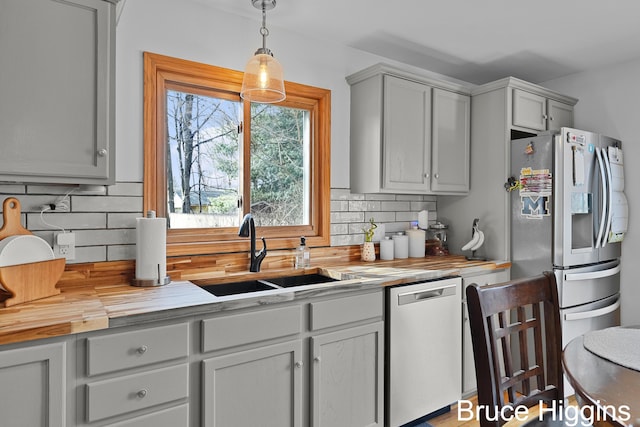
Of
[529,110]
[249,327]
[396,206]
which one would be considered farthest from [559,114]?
[249,327]

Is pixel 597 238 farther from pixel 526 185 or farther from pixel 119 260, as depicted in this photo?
pixel 119 260

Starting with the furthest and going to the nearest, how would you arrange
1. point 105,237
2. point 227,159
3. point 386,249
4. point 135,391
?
point 386,249, point 227,159, point 105,237, point 135,391

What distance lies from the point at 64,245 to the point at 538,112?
3279mm

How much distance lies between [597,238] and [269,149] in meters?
2.38

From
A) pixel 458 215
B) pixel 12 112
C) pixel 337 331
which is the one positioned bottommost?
pixel 337 331

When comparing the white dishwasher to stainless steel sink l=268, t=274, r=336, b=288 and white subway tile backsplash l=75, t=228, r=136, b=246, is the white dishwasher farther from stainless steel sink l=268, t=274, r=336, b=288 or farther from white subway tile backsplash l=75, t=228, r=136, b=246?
white subway tile backsplash l=75, t=228, r=136, b=246

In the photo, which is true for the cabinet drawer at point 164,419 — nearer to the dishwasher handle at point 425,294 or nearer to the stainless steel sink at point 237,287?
the stainless steel sink at point 237,287

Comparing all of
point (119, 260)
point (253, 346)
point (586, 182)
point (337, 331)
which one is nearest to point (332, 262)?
point (337, 331)

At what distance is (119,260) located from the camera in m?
2.10

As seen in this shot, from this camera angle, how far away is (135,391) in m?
1.52

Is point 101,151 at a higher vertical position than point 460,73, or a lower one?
lower

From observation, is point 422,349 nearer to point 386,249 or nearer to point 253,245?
point 386,249

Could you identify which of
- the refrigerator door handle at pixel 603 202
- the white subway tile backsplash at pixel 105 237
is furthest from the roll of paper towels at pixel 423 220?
the white subway tile backsplash at pixel 105 237

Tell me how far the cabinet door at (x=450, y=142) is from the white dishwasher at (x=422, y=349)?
844mm
